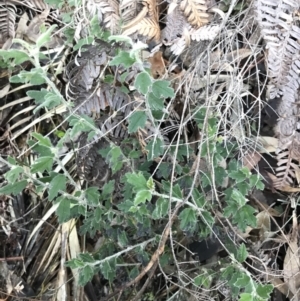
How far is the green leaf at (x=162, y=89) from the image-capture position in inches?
35.8

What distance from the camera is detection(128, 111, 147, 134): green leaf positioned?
953mm

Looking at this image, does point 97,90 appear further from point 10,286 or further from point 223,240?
point 10,286

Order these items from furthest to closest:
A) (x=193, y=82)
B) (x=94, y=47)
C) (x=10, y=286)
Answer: (x=10, y=286) < (x=193, y=82) < (x=94, y=47)

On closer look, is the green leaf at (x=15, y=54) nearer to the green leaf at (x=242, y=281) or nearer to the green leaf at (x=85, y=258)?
the green leaf at (x=85, y=258)

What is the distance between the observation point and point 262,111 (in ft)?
4.04

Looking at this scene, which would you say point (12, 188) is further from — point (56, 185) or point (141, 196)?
point (141, 196)

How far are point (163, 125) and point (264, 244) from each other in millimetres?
401

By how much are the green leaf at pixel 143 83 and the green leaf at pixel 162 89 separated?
0.03 m

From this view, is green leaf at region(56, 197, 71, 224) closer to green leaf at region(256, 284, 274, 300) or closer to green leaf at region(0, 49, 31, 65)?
green leaf at region(0, 49, 31, 65)

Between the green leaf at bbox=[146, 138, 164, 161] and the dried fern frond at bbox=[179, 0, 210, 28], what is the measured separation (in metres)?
0.29

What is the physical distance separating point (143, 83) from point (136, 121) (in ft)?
0.35

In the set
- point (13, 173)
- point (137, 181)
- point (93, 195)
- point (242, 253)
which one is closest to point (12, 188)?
point (13, 173)

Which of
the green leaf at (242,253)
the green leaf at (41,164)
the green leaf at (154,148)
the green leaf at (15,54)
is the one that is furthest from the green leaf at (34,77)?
the green leaf at (242,253)

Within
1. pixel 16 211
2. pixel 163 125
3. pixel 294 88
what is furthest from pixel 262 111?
pixel 16 211
